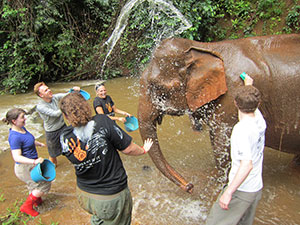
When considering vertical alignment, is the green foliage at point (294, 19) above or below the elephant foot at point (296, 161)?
above

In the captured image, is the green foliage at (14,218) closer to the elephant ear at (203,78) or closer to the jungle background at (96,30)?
the elephant ear at (203,78)

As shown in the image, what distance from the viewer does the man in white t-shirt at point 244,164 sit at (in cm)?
158

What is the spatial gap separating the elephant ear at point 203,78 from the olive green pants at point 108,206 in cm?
129

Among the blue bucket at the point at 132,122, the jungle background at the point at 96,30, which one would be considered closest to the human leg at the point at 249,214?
the blue bucket at the point at 132,122

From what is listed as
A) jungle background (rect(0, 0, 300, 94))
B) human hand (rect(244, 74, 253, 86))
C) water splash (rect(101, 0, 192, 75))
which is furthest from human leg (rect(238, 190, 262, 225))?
water splash (rect(101, 0, 192, 75))

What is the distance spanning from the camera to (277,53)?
2.60 meters

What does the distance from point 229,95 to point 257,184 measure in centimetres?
107

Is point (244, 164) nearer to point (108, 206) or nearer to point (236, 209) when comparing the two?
point (236, 209)

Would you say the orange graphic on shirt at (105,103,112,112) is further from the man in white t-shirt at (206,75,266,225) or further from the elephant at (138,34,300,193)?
the man in white t-shirt at (206,75,266,225)

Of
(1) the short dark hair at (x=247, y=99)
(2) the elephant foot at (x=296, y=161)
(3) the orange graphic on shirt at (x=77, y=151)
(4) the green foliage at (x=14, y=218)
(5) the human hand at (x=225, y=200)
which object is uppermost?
(1) the short dark hair at (x=247, y=99)

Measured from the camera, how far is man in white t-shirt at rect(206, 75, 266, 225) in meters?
1.58

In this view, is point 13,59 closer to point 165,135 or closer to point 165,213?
point 165,135

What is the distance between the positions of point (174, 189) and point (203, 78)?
1.58 meters

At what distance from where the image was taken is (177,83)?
106 inches
